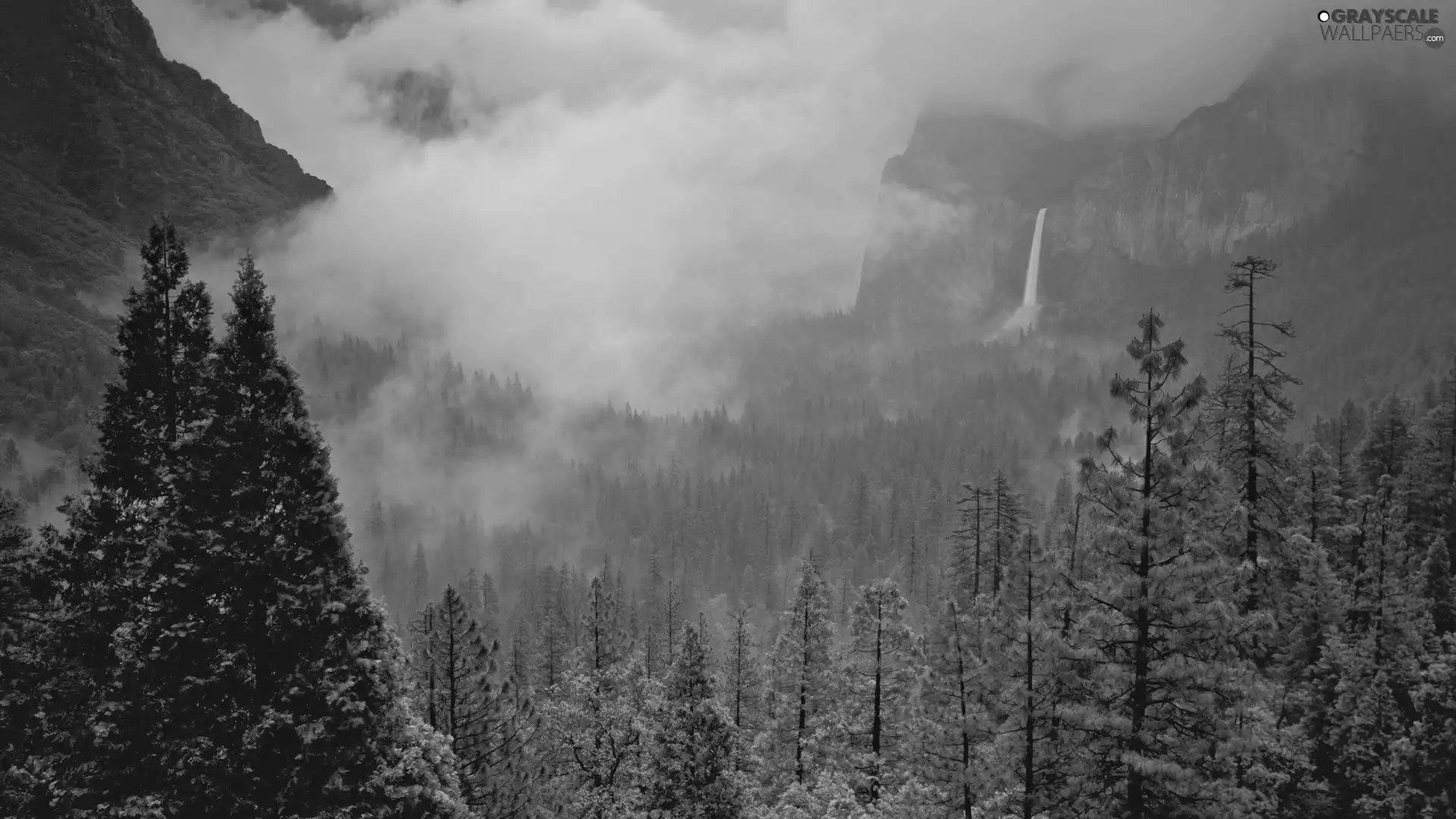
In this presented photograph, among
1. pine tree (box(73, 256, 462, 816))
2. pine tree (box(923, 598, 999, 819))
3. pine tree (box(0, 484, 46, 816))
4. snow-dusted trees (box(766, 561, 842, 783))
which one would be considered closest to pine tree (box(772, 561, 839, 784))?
snow-dusted trees (box(766, 561, 842, 783))

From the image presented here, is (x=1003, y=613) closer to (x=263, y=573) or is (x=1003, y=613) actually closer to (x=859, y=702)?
(x=859, y=702)

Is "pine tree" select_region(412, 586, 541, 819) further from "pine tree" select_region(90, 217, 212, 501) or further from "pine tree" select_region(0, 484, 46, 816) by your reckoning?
"pine tree" select_region(90, 217, 212, 501)

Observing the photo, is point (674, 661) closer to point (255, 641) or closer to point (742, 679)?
point (255, 641)

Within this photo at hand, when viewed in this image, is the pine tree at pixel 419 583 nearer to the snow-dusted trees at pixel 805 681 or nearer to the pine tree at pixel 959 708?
the snow-dusted trees at pixel 805 681

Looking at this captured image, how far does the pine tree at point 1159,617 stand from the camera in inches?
511

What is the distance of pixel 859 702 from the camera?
112 ft

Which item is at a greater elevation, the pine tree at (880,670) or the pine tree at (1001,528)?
the pine tree at (1001,528)

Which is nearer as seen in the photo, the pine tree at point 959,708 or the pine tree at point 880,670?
the pine tree at point 959,708

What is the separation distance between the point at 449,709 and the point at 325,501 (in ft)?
56.6

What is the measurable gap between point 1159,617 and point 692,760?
15980 mm

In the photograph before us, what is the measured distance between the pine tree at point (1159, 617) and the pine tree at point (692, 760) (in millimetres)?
13322

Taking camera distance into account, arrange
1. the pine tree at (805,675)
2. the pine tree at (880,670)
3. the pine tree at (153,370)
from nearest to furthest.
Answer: the pine tree at (153,370) < the pine tree at (880,670) < the pine tree at (805,675)

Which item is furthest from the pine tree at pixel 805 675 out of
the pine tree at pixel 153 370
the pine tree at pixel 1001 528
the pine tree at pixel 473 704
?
the pine tree at pixel 153 370

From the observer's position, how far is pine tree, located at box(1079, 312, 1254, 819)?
13.0 m
